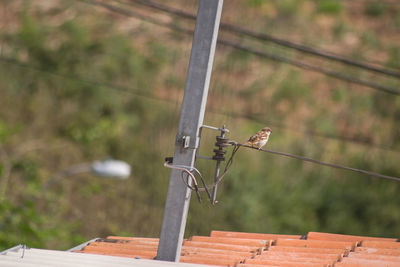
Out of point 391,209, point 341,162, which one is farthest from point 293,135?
point 391,209

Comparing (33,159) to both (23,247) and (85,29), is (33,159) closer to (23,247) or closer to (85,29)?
(85,29)

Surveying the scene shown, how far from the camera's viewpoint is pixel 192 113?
3652mm

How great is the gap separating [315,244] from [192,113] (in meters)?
1.59

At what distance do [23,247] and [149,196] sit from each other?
11541 millimetres

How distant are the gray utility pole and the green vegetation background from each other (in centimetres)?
766

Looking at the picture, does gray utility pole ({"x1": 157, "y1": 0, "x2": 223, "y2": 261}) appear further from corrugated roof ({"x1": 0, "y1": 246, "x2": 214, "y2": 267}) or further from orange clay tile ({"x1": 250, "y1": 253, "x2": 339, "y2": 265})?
orange clay tile ({"x1": 250, "y1": 253, "x2": 339, "y2": 265})

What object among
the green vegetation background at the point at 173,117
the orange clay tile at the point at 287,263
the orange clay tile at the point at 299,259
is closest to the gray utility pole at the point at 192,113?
the orange clay tile at the point at 287,263

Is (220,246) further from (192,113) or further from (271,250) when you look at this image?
(192,113)

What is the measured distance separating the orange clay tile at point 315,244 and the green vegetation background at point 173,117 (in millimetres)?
6987

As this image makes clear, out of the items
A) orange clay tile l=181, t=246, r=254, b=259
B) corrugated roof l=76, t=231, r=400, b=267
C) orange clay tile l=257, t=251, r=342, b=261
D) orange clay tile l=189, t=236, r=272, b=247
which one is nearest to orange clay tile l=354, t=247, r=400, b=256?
corrugated roof l=76, t=231, r=400, b=267

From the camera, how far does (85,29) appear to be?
808 inches

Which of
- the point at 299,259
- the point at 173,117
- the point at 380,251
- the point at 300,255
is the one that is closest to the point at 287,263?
the point at 299,259

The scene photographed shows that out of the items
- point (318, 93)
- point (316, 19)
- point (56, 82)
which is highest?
point (316, 19)

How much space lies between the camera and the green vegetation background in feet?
50.9
